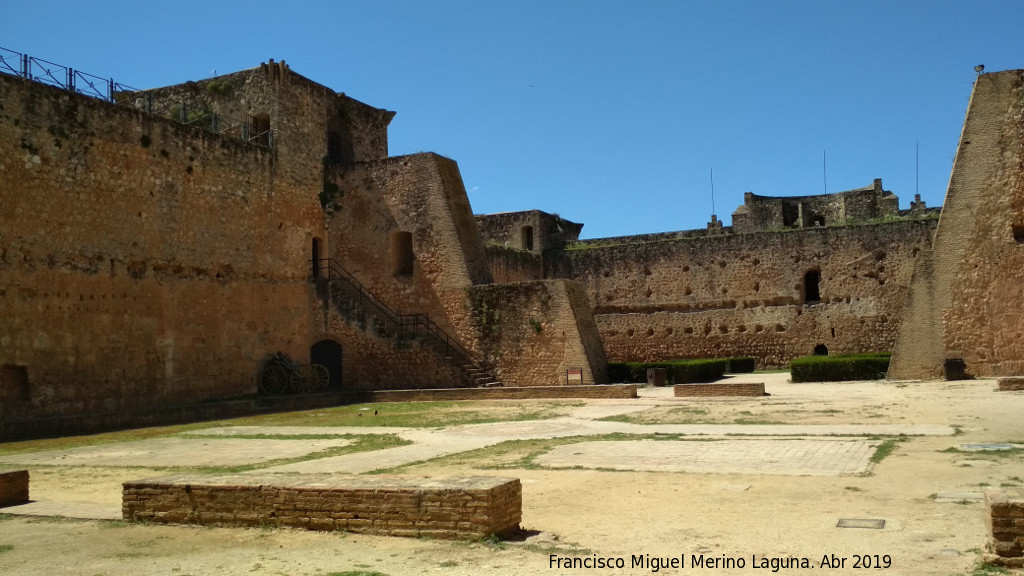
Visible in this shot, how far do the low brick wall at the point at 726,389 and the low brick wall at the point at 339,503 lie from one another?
1216cm

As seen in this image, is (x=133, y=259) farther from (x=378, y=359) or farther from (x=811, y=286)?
(x=811, y=286)

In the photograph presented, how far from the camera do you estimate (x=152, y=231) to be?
18891 mm

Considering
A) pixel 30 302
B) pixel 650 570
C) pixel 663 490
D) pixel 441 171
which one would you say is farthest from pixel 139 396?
pixel 650 570

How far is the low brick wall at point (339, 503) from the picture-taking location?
18.6 feet

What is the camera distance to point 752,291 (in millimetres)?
28156

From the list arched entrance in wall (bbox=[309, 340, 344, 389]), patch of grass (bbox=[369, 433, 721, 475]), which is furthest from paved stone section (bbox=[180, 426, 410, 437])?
arched entrance in wall (bbox=[309, 340, 344, 389])

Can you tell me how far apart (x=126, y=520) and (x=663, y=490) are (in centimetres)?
408

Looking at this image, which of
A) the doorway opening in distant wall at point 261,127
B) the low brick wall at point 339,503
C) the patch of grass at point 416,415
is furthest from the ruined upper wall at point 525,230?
the low brick wall at point 339,503

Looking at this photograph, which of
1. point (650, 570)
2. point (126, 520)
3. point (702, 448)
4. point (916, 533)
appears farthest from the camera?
point (702, 448)

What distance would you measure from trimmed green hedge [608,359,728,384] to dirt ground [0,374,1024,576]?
43.6 feet

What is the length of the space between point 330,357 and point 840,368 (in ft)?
43.3

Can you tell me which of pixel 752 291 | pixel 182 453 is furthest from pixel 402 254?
pixel 182 453

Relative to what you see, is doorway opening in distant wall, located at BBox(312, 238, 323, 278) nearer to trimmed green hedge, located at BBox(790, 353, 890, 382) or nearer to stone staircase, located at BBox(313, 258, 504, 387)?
stone staircase, located at BBox(313, 258, 504, 387)

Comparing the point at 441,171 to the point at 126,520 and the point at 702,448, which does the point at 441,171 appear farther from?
the point at 126,520
